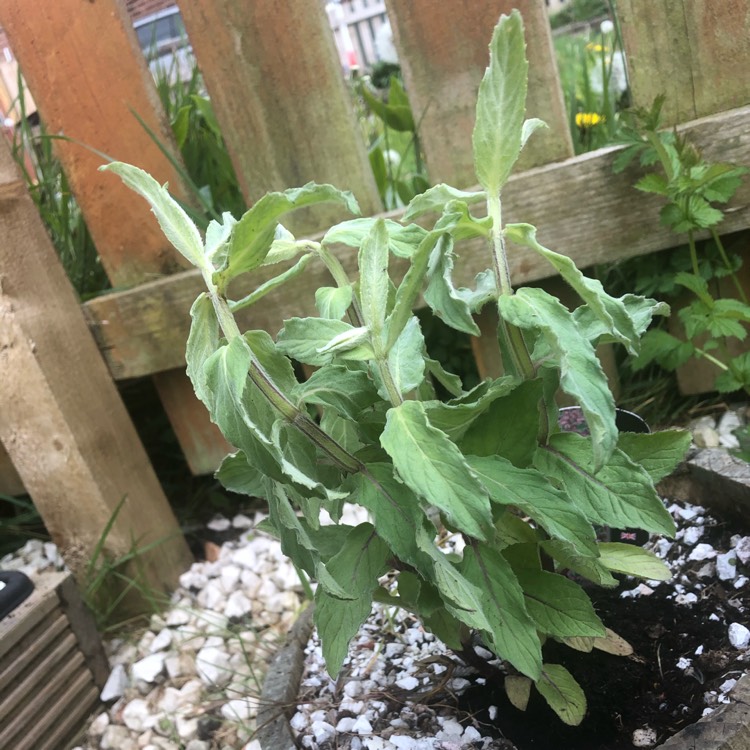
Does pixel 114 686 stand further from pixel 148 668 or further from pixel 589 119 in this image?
pixel 589 119

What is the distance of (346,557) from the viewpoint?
714 mm

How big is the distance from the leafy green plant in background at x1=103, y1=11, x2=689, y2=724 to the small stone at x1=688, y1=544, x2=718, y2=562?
0.66ft

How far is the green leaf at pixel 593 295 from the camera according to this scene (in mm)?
562

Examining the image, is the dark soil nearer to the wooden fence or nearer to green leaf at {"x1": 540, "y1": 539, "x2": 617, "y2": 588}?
green leaf at {"x1": 540, "y1": 539, "x2": 617, "y2": 588}

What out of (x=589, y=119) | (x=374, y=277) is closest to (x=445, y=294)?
(x=374, y=277)

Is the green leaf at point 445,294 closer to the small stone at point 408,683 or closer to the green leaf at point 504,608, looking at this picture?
the green leaf at point 504,608

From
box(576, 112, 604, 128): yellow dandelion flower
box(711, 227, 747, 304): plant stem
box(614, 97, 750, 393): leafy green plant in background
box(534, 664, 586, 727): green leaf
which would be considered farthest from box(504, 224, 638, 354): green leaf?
box(576, 112, 604, 128): yellow dandelion flower

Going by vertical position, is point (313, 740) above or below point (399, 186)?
below

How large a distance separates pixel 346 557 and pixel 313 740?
300mm

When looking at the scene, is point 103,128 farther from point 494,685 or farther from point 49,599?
point 494,685

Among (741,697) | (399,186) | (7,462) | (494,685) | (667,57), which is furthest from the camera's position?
(7,462)

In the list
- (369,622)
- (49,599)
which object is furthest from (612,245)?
(49,599)

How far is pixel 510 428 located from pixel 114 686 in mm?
1109

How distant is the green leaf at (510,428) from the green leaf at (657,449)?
11 centimetres
